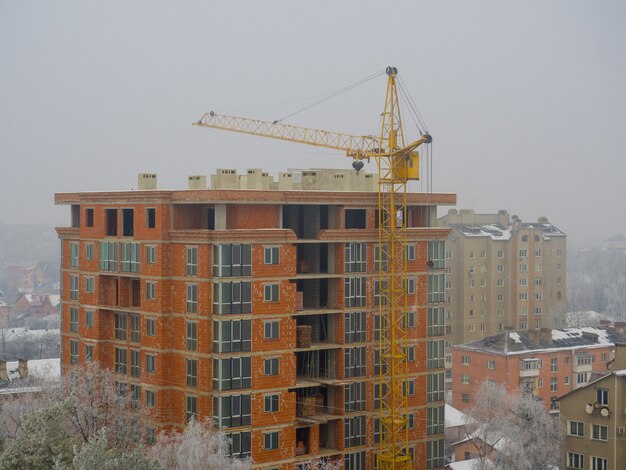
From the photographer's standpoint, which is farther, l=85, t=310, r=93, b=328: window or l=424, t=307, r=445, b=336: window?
l=424, t=307, r=445, b=336: window

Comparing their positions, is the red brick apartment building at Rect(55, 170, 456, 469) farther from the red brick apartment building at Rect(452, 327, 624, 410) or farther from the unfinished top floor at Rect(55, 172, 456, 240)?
the red brick apartment building at Rect(452, 327, 624, 410)

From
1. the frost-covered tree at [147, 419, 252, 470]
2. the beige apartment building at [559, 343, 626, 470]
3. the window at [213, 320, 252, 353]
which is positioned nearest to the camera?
the frost-covered tree at [147, 419, 252, 470]

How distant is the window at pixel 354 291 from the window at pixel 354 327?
458 mm

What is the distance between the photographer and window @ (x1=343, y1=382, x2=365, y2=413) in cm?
5169

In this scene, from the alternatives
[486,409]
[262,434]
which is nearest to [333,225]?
[262,434]

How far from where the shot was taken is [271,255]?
48219 millimetres

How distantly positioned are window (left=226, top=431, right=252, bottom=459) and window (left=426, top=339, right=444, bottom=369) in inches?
439

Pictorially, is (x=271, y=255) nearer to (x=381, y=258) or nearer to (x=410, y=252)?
(x=381, y=258)

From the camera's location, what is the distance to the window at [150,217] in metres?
50.0

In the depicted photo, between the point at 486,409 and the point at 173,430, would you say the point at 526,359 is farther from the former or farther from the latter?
the point at 173,430

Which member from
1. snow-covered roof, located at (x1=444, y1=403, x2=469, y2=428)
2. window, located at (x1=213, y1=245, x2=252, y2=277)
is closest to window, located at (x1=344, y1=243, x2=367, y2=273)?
window, located at (x1=213, y1=245, x2=252, y2=277)

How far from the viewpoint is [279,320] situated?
4838 cm

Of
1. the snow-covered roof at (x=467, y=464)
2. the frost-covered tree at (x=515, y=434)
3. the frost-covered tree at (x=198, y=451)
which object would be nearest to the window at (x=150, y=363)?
the frost-covered tree at (x=198, y=451)

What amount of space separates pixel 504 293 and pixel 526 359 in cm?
3249
